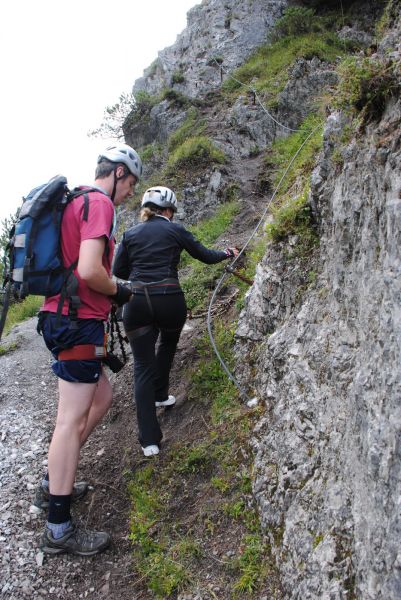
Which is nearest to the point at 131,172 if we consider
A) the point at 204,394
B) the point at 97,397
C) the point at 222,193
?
the point at 97,397

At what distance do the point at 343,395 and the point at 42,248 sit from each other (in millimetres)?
2568

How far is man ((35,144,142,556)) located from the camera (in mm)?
3768

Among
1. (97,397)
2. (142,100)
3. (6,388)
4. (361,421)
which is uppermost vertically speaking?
(142,100)

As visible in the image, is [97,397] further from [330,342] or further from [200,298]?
[200,298]

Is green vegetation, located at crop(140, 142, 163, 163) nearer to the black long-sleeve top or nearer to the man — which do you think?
the black long-sleeve top

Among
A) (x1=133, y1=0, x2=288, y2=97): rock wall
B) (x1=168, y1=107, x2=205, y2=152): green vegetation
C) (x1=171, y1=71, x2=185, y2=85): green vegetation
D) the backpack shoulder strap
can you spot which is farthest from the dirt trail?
(x1=171, y1=71, x2=185, y2=85): green vegetation

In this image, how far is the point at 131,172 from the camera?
433 cm

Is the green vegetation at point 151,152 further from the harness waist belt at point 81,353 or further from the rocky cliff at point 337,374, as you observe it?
the harness waist belt at point 81,353

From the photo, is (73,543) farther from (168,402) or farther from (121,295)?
(121,295)

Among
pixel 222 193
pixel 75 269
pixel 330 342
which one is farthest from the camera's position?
pixel 222 193

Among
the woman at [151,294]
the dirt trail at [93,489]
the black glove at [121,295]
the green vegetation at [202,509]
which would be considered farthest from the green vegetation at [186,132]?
the black glove at [121,295]

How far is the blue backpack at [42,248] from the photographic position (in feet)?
12.1

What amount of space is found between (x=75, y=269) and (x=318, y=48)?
1472 cm

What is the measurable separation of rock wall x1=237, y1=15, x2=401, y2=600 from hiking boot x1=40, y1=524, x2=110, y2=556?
152 centimetres
